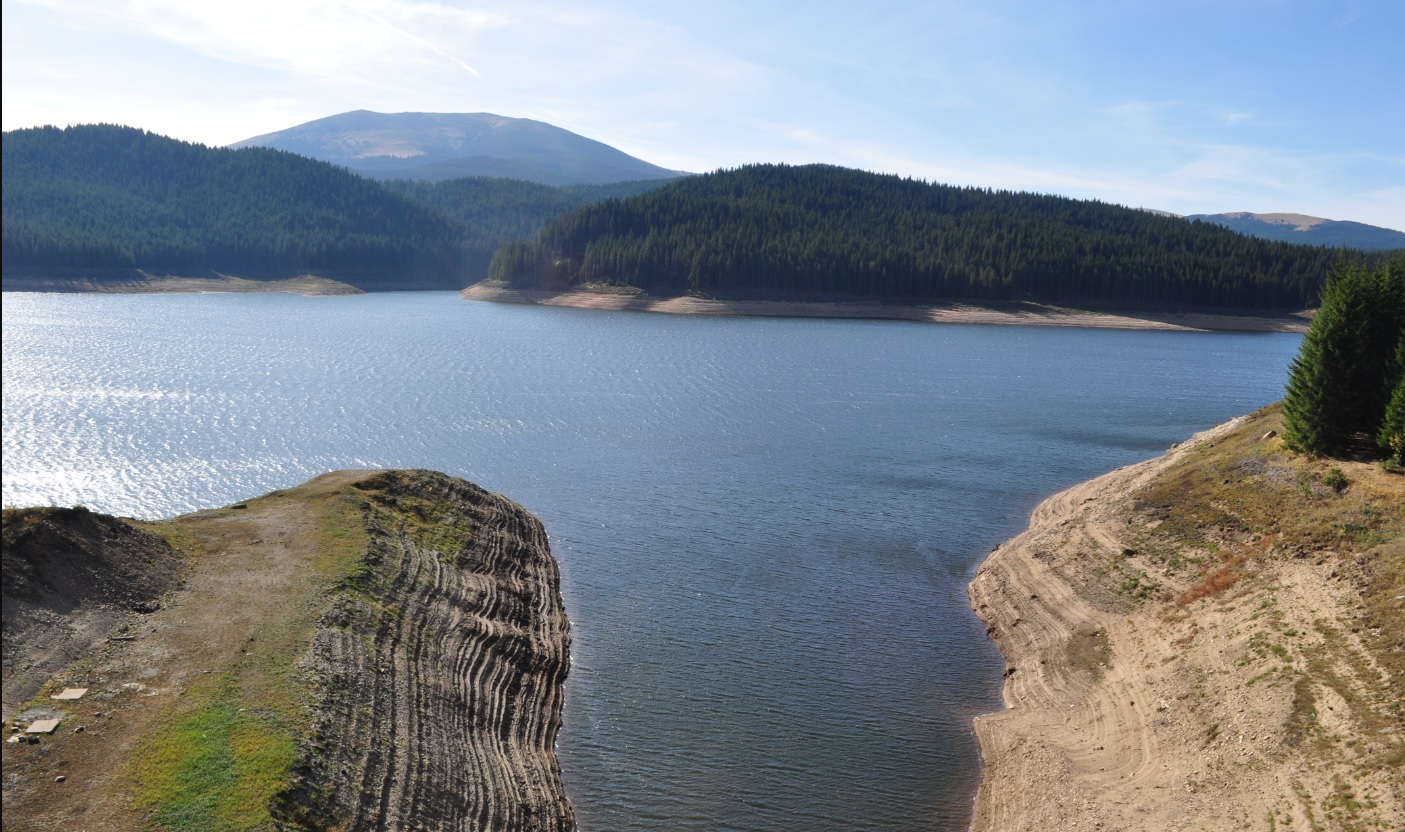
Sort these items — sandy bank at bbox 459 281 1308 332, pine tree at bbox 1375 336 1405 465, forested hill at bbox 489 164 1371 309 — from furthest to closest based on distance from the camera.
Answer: forested hill at bbox 489 164 1371 309
sandy bank at bbox 459 281 1308 332
pine tree at bbox 1375 336 1405 465

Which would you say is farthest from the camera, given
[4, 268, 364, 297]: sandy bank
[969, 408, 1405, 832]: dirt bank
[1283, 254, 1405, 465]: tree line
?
[4, 268, 364, 297]: sandy bank

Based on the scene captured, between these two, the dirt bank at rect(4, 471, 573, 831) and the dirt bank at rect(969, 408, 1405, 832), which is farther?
the dirt bank at rect(969, 408, 1405, 832)

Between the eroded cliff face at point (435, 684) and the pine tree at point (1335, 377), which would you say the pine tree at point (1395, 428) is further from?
the eroded cliff face at point (435, 684)

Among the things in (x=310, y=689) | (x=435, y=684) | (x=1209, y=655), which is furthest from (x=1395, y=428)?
(x=310, y=689)

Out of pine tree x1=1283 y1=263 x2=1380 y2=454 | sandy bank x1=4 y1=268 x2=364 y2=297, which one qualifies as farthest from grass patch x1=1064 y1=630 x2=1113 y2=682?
sandy bank x1=4 y1=268 x2=364 y2=297

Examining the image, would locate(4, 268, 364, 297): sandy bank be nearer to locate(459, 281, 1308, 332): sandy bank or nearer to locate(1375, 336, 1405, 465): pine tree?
locate(459, 281, 1308, 332): sandy bank

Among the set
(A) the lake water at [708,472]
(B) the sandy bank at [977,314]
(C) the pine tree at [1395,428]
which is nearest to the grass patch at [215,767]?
(A) the lake water at [708,472]
